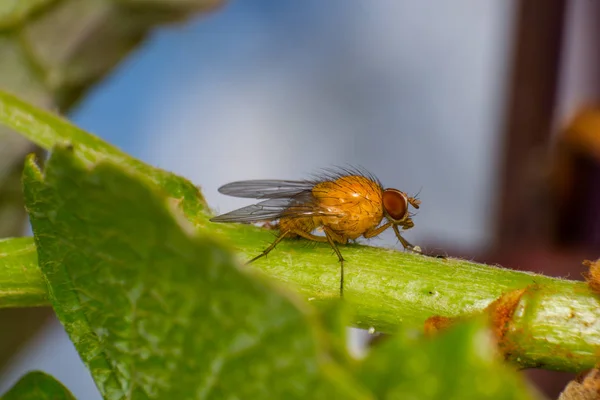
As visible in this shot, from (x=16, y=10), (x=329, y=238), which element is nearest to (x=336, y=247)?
(x=329, y=238)

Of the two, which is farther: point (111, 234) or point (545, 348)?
point (545, 348)

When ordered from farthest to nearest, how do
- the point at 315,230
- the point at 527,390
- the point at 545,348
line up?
1. the point at 315,230
2. the point at 545,348
3. the point at 527,390

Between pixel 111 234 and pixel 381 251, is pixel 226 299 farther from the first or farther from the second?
pixel 381 251

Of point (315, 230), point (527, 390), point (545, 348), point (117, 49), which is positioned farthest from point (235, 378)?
point (117, 49)

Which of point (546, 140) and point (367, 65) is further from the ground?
point (367, 65)

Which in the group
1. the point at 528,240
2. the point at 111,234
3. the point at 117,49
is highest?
the point at 117,49

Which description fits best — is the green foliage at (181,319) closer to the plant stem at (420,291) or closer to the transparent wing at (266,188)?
the plant stem at (420,291)

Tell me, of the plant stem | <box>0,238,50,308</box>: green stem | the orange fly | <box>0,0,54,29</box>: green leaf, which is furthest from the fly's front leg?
<box>0,0,54,29</box>: green leaf

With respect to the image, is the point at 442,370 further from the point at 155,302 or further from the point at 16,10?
the point at 16,10
